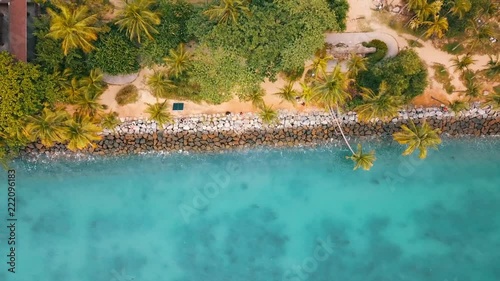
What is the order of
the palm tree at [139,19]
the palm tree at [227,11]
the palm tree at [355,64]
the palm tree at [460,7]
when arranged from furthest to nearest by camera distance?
the palm tree at [355,64]
the palm tree at [460,7]
the palm tree at [139,19]
the palm tree at [227,11]

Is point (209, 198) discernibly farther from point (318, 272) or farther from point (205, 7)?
point (205, 7)

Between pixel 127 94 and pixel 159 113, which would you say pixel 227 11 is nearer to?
pixel 159 113

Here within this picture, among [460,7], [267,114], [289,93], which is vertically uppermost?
[460,7]

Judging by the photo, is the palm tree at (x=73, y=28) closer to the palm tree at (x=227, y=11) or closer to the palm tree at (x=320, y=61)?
the palm tree at (x=227, y=11)

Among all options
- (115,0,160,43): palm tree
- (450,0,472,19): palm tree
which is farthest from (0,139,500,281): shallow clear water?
(450,0,472,19): palm tree

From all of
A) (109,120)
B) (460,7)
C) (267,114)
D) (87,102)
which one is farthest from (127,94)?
(460,7)

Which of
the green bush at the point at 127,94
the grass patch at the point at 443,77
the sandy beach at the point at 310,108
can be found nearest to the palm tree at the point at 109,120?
the sandy beach at the point at 310,108

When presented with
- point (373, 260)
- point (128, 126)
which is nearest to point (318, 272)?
point (373, 260)
